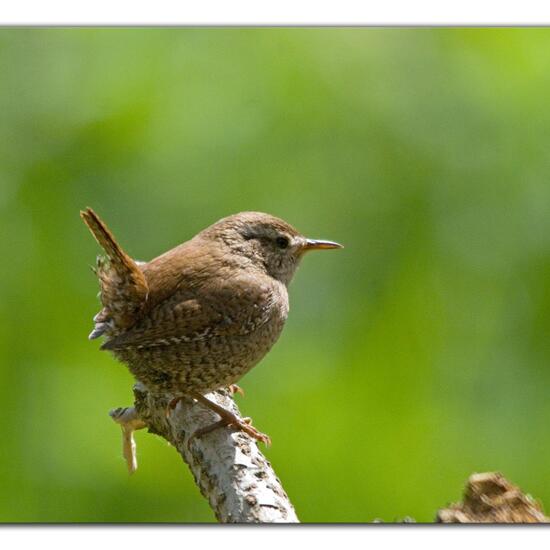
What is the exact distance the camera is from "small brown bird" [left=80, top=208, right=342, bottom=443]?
397cm

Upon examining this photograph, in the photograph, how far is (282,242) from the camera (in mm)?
4523

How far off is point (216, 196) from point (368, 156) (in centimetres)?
75

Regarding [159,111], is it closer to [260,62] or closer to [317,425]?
[260,62]

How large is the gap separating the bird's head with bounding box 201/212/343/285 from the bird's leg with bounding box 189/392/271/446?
0.63 m

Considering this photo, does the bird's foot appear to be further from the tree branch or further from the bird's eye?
the tree branch

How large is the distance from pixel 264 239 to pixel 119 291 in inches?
30.9

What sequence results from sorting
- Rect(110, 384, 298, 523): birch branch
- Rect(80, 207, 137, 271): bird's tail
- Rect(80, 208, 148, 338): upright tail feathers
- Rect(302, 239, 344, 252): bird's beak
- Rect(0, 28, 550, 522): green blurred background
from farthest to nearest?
Rect(0, 28, 550, 522): green blurred background → Rect(302, 239, 344, 252): bird's beak → Rect(80, 208, 148, 338): upright tail feathers → Rect(80, 207, 137, 271): bird's tail → Rect(110, 384, 298, 523): birch branch

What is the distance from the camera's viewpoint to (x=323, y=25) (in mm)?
4637

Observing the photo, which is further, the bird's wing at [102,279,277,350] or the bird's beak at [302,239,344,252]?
the bird's beak at [302,239,344,252]

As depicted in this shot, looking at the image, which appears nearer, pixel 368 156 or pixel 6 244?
pixel 6 244

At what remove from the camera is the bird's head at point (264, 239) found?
14.7 feet

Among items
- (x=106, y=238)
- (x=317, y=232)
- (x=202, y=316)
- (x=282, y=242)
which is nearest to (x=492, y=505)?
(x=202, y=316)
